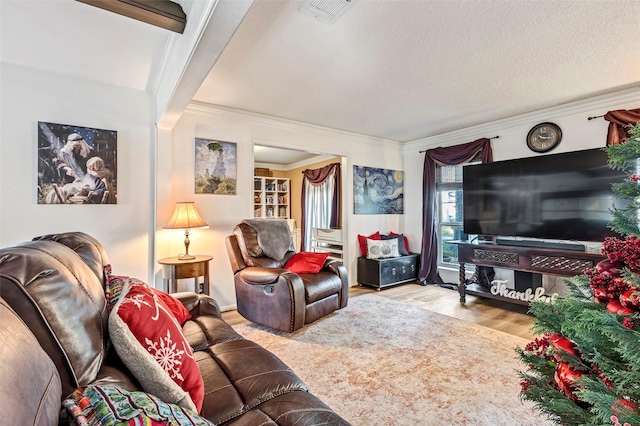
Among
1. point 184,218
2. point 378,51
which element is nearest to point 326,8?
point 378,51

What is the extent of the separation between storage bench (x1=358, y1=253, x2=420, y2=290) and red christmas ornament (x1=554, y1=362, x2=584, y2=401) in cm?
334

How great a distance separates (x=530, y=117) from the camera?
3740mm

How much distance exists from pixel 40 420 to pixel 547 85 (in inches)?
A: 154

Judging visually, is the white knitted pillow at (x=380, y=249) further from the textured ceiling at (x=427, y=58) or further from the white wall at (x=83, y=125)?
the white wall at (x=83, y=125)

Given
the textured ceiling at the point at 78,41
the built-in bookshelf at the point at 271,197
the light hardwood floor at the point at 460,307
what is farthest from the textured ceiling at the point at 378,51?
the built-in bookshelf at the point at 271,197

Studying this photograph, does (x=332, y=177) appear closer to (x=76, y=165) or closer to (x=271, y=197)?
(x=271, y=197)

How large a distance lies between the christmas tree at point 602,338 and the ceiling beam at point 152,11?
2233 millimetres

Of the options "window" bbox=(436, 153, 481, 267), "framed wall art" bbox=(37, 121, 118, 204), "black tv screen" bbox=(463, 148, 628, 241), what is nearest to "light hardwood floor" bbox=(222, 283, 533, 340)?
"window" bbox=(436, 153, 481, 267)

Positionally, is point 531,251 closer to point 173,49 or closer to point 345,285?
point 345,285

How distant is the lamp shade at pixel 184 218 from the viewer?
2893 mm

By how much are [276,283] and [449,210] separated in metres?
3.27

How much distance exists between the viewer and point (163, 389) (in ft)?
2.90

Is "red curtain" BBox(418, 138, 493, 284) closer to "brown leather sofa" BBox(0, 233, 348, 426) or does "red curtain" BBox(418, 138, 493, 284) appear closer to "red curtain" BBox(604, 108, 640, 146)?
"red curtain" BBox(604, 108, 640, 146)

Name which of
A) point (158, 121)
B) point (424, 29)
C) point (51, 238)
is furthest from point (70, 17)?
point (424, 29)
